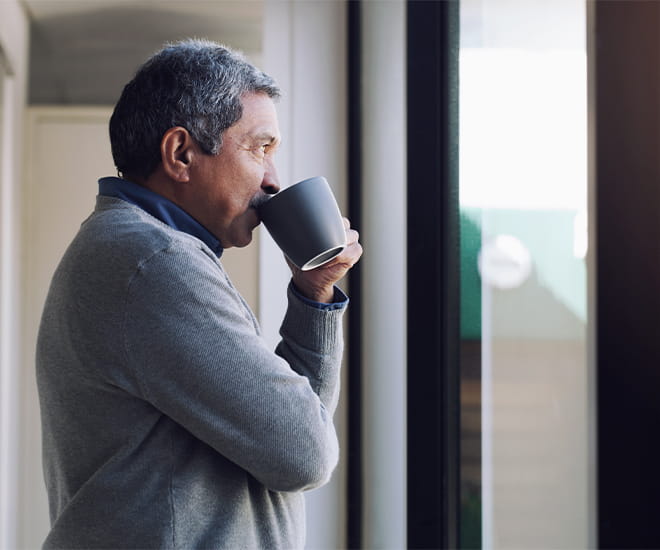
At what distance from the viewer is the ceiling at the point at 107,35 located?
3.23 m

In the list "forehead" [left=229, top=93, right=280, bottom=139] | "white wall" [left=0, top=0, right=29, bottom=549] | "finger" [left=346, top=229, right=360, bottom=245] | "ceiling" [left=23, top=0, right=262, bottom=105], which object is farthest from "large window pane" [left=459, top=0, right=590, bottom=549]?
"ceiling" [left=23, top=0, right=262, bottom=105]

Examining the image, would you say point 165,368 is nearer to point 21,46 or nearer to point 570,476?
point 570,476

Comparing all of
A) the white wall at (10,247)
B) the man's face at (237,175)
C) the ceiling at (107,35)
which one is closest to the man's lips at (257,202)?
the man's face at (237,175)

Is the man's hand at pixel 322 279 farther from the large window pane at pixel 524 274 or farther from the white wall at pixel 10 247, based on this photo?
the white wall at pixel 10 247

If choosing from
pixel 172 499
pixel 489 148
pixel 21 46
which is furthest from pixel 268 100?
pixel 21 46

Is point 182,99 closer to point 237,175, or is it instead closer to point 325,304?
point 237,175

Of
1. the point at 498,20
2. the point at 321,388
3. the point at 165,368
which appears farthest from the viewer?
the point at 498,20

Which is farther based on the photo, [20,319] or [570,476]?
[20,319]

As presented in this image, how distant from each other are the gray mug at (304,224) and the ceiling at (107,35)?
239 centimetres

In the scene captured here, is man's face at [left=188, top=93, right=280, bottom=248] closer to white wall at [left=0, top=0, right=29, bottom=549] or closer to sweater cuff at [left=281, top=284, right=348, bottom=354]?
sweater cuff at [left=281, top=284, right=348, bottom=354]

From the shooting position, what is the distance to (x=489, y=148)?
1.15m

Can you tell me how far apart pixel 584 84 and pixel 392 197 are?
0.90 metres

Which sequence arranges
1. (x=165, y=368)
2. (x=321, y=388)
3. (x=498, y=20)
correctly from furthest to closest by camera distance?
(x=498, y=20), (x=321, y=388), (x=165, y=368)

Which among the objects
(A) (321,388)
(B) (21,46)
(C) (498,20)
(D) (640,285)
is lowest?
(A) (321,388)
